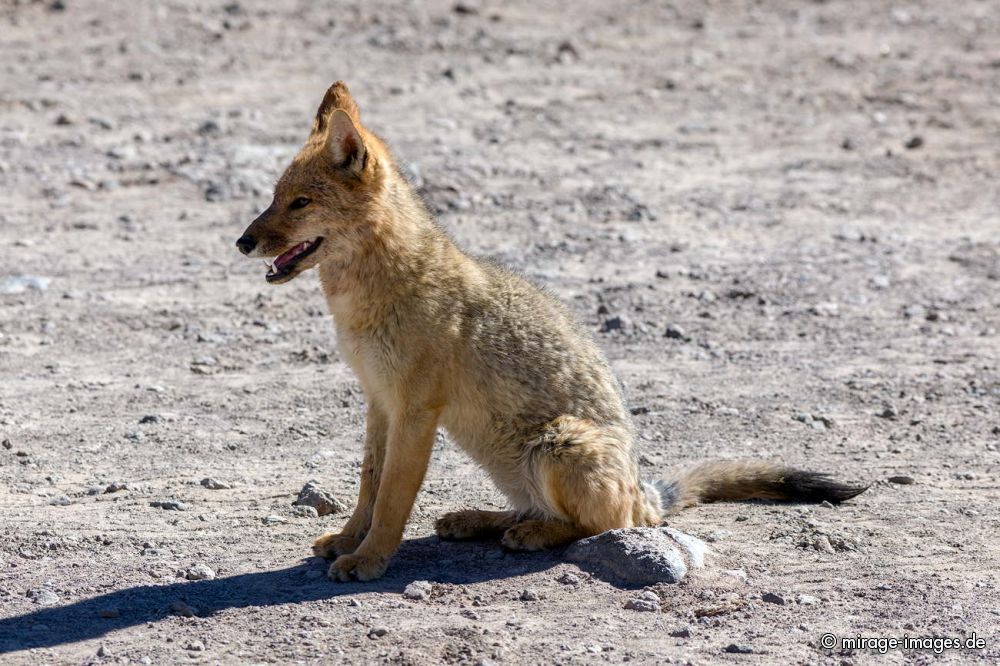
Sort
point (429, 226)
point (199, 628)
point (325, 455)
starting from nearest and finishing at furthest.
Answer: point (199, 628)
point (429, 226)
point (325, 455)

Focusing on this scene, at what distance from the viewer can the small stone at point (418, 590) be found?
246 inches

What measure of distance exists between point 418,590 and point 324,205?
1.80 m

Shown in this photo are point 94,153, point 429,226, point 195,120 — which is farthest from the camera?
point 195,120

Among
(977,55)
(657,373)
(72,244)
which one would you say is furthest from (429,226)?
(977,55)

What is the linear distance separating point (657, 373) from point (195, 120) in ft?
23.4

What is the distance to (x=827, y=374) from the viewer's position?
9664mm

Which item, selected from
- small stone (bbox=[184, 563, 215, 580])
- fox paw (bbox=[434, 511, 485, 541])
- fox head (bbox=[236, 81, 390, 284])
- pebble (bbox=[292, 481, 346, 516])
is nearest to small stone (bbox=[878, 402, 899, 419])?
fox paw (bbox=[434, 511, 485, 541])

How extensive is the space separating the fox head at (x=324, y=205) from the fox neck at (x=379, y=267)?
0.14ft

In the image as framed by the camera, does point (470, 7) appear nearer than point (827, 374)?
No

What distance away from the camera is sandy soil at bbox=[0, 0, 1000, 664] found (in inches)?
245

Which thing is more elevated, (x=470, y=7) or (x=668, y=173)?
(x=470, y=7)

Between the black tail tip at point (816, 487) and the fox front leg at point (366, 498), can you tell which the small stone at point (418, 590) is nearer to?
the fox front leg at point (366, 498)

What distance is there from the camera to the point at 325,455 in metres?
8.15

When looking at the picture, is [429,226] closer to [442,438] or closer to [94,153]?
[442,438]
